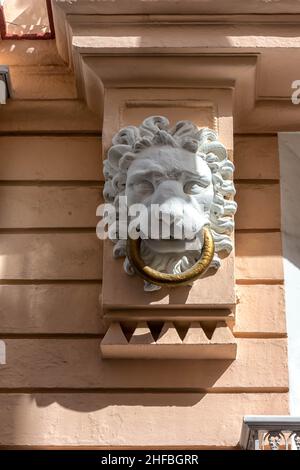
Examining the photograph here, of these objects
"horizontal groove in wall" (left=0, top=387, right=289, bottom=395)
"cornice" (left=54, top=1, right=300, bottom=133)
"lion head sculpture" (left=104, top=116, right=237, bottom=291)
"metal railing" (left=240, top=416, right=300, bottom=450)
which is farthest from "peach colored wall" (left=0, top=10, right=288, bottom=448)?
"metal railing" (left=240, top=416, right=300, bottom=450)

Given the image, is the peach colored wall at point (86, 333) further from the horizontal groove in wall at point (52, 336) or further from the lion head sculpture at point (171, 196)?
the lion head sculpture at point (171, 196)

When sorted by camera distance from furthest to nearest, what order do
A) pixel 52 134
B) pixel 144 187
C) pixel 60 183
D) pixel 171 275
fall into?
pixel 52 134 < pixel 60 183 < pixel 144 187 < pixel 171 275

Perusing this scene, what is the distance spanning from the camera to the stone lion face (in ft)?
24.3

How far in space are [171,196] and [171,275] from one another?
1.56 feet

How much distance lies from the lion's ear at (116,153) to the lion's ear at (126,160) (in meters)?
0.05

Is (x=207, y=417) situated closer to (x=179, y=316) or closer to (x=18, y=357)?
(x=179, y=316)

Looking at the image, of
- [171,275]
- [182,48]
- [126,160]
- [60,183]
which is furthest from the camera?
[60,183]

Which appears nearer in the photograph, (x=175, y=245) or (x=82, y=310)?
(x=175, y=245)

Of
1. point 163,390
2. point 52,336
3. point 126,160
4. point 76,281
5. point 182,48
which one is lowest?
point 163,390

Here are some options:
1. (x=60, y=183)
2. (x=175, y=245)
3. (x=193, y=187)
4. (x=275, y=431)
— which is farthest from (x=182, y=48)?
(x=275, y=431)

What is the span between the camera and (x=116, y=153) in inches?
308

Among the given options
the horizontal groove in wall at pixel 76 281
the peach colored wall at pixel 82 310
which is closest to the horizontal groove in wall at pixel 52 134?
the peach colored wall at pixel 82 310

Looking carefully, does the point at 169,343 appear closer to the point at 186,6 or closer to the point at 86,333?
the point at 86,333

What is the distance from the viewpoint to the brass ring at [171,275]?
24.2ft
